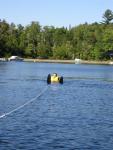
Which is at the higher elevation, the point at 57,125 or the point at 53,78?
the point at 53,78

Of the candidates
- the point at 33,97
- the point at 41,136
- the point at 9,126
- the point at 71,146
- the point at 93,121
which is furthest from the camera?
the point at 33,97

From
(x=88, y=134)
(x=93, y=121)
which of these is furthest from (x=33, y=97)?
(x=88, y=134)

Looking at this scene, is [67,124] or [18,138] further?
[67,124]

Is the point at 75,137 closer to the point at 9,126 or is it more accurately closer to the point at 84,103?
the point at 9,126

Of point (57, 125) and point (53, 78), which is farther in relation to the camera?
point (53, 78)

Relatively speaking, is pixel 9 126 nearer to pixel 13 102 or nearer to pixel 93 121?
pixel 93 121

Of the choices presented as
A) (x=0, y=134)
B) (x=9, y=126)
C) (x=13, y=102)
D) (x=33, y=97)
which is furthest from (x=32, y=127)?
(x=33, y=97)

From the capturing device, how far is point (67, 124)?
42.7m

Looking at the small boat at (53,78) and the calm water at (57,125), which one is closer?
the calm water at (57,125)

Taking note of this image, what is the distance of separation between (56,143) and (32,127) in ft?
20.0

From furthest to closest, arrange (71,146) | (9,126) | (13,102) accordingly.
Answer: (13,102), (9,126), (71,146)

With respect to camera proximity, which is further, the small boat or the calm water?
the small boat

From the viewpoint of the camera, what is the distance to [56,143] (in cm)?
3481

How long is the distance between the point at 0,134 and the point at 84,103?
82.6 ft
